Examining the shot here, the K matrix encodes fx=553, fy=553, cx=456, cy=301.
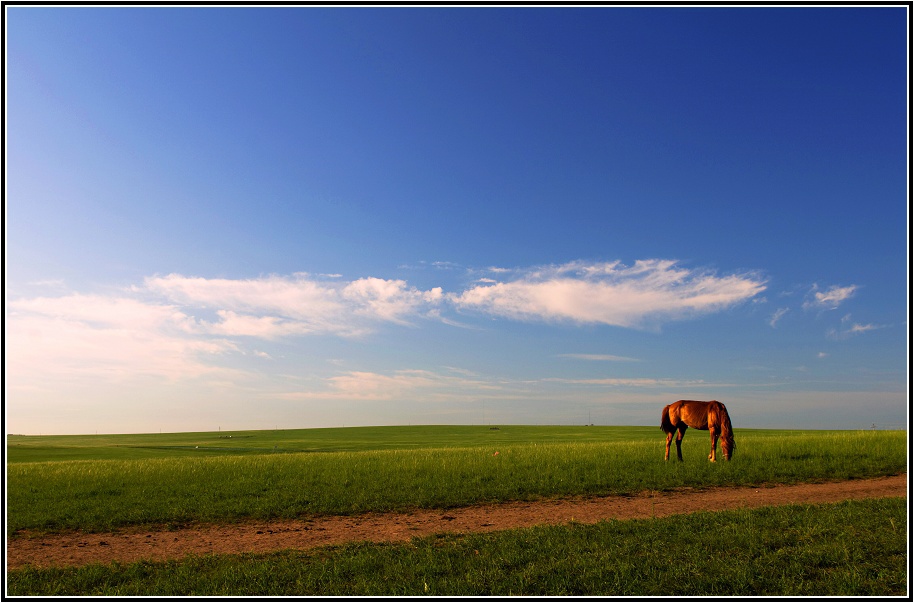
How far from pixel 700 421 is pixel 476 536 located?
61.4ft

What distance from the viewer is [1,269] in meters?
8.83

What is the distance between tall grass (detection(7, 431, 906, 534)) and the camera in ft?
57.8

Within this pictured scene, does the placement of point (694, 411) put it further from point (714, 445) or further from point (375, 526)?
point (375, 526)

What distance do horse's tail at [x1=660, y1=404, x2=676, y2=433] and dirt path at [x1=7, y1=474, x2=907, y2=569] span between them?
23.7 ft

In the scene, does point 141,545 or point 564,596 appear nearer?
point 564,596

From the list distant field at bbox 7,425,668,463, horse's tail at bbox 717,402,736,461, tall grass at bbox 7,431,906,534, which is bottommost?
distant field at bbox 7,425,668,463

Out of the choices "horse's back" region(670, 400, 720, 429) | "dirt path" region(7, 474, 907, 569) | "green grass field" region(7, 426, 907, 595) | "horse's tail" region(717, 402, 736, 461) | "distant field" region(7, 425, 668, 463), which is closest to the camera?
"green grass field" region(7, 426, 907, 595)

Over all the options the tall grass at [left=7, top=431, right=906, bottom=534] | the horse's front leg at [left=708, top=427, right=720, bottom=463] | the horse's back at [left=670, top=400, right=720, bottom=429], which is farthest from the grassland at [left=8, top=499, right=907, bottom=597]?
the horse's back at [left=670, top=400, right=720, bottom=429]

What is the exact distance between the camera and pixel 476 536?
12523 mm

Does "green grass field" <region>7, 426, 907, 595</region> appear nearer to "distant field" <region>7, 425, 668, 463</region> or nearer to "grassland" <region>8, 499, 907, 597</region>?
"grassland" <region>8, 499, 907, 597</region>

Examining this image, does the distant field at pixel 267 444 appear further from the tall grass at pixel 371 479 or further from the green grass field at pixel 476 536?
the green grass field at pixel 476 536

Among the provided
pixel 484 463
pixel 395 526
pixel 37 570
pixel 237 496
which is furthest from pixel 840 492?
pixel 37 570

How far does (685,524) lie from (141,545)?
13.2 m

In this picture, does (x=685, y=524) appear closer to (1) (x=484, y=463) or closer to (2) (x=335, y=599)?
(2) (x=335, y=599)
